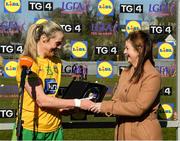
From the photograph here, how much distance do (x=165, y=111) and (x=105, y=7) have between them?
4.38ft

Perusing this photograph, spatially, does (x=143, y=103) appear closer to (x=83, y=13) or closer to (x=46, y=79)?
(x=46, y=79)

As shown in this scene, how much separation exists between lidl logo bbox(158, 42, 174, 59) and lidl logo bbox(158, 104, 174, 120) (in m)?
0.54

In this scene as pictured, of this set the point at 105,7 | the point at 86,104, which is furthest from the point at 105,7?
the point at 86,104

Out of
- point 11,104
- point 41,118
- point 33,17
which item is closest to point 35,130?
point 41,118

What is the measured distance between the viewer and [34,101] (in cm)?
410

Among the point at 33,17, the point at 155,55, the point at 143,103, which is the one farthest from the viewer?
the point at 155,55

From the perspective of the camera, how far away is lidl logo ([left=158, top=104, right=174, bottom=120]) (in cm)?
556

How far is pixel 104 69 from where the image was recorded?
5.42 m

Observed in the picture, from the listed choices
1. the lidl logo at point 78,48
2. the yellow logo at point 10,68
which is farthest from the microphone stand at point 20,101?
the lidl logo at point 78,48

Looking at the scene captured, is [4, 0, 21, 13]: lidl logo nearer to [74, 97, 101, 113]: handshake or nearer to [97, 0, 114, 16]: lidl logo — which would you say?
[97, 0, 114, 16]: lidl logo

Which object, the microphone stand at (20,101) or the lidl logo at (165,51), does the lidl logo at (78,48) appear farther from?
the microphone stand at (20,101)

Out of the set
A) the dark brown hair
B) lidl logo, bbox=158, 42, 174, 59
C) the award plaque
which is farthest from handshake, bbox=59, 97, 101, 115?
lidl logo, bbox=158, 42, 174, 59

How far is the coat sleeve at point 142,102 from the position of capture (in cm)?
405

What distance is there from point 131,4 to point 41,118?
6.13ft
